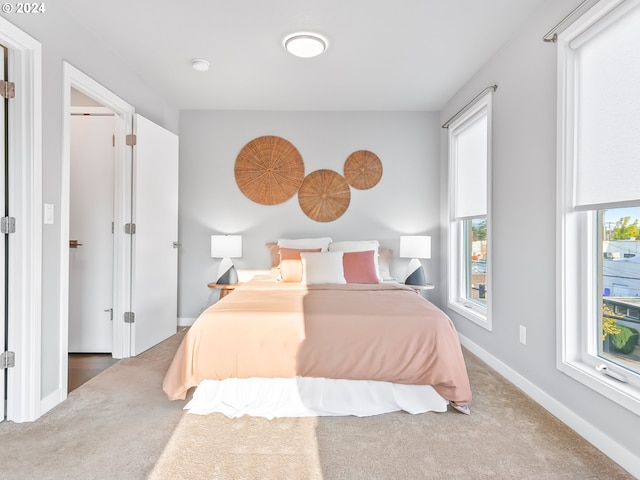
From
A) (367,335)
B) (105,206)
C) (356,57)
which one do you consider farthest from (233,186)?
(367,335)

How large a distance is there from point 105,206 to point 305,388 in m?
2.42

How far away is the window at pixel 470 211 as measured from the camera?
320 cm

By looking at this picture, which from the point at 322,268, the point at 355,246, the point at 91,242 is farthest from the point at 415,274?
the point at 91,242

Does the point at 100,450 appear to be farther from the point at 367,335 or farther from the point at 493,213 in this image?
the point at 493,213

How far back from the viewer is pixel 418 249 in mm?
3910

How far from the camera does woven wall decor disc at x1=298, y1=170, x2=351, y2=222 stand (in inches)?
169

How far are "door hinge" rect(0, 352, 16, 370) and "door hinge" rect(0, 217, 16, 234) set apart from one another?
2.22 feet

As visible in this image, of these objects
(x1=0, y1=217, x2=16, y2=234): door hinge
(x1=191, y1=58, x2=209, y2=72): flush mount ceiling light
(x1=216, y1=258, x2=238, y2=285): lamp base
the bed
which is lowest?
the bed

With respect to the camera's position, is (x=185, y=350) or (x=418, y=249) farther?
(x=418, y=249)

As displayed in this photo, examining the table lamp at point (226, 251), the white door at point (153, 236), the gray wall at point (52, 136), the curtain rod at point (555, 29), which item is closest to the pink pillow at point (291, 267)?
the table lamp at point (226, 251)

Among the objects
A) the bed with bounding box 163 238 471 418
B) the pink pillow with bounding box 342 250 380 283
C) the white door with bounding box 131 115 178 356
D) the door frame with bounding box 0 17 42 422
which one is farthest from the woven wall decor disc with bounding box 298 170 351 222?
the door frame with bounding box 0 17 42 422

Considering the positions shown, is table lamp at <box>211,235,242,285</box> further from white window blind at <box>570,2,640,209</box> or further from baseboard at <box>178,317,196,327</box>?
white window blind at <box>570,2,640,209</box>

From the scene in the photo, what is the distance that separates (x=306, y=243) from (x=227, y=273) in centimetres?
92

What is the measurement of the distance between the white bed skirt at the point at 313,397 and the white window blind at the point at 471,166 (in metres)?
1.86
